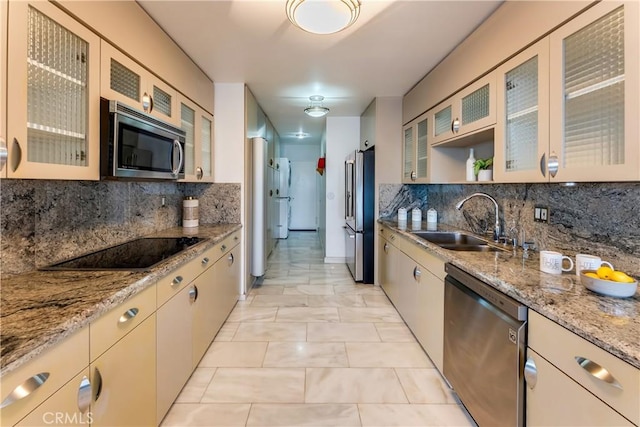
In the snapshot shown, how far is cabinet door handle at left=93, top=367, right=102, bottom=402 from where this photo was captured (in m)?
1.10

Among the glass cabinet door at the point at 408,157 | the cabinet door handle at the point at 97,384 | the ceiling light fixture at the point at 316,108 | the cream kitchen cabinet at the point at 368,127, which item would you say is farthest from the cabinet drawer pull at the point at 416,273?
the ceiling light fixture at the point at 316,108

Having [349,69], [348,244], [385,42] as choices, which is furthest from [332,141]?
[385,42]

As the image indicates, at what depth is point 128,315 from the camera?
1292 millimetres

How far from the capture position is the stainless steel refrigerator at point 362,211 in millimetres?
4160

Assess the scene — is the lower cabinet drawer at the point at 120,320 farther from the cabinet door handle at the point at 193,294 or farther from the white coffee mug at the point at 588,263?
the white coffee mug at the point at 588,263

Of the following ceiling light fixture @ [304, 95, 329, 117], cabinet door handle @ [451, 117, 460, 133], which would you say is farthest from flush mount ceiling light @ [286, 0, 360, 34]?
ceiling light fixture @ [304, 95, 329, 117]

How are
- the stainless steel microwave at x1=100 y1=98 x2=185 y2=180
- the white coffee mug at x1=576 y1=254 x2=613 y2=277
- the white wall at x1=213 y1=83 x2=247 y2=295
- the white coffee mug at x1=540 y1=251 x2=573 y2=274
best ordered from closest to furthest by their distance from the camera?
1. the white coffee mug at x1=576 y1=254 x2=613 y2=277
2. the white coffee mug at x1=540 y1=251 x2=573 y2=274
3. the stainless steel microwave at x1=100 y1=98 x2=185 y2=180
4. the white wall at x1=213 y1=83 x2=247 y2=295

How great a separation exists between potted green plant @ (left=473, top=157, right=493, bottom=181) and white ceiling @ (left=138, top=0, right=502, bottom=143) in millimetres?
1005

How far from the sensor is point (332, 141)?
5344mm

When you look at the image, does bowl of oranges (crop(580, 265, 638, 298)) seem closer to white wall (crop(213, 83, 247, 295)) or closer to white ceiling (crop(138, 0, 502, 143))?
white ceiling (crop(138, 0, 502, 143))

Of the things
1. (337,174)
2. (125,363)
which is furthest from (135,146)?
(337,174)

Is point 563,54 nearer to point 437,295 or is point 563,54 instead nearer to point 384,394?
point 437,295

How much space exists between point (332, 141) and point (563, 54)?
4008 millimetres

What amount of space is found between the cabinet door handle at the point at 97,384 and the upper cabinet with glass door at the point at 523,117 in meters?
2.15
